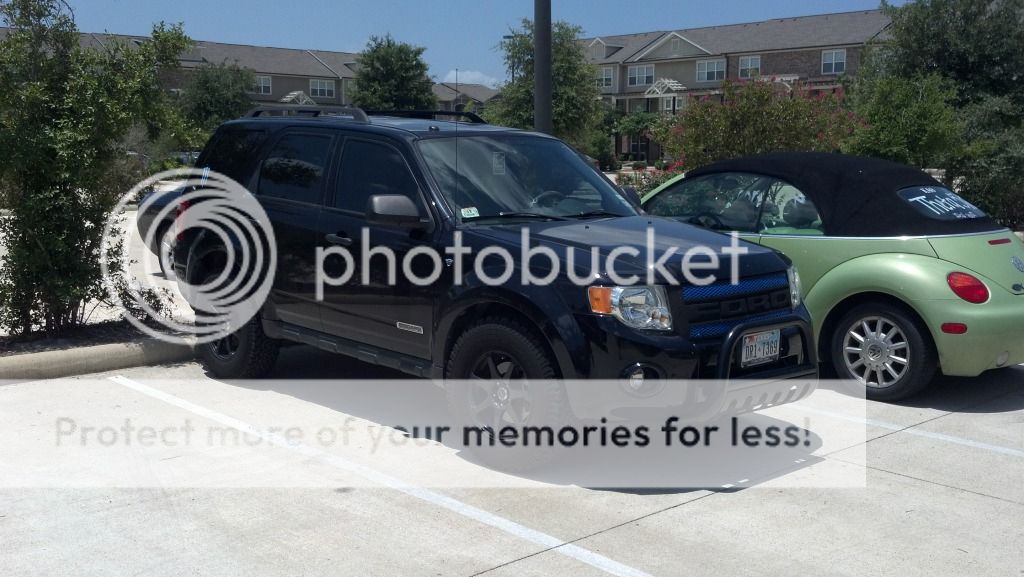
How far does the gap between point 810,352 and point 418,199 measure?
8.30ft

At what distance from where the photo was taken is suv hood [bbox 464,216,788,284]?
213 inches

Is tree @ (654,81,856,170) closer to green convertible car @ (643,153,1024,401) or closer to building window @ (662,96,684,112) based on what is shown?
green convertible car @ (643,153,1024,401)

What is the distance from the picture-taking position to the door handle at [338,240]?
6508 millimetres

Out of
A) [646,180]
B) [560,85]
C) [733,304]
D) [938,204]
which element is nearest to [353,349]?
[733,304]

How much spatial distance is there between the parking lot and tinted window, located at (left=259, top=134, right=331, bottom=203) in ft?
5.18

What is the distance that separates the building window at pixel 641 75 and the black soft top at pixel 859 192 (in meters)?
70.7

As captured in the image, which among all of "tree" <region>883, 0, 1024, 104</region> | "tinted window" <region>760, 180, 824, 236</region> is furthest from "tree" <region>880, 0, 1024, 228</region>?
"tinted window" <region>760, 180, 824, 236</region>

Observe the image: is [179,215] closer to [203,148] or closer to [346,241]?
[203,148]

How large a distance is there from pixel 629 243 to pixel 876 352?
2690 millimetres

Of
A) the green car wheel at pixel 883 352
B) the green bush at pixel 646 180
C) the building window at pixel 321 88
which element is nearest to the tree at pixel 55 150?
the green car wheel at pixel 883 352

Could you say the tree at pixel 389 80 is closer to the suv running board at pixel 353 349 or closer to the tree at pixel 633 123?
the tree at pixel 633 123

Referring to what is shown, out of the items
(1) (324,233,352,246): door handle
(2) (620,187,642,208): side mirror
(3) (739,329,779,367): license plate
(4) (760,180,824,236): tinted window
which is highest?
(2) (620,187,642,208): side mirror

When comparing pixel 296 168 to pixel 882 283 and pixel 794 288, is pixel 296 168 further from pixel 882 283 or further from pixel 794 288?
pixel 882 283

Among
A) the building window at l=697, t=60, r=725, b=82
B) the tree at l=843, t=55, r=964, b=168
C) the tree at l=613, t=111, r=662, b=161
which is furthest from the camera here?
the building window at l=697, t=60, r=725, b=82
